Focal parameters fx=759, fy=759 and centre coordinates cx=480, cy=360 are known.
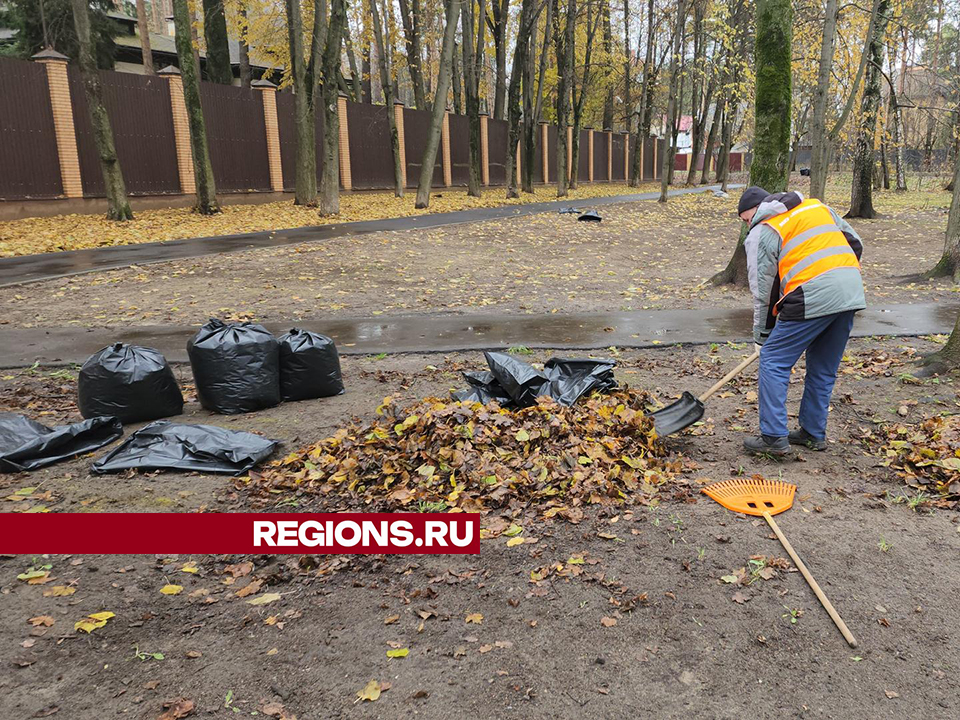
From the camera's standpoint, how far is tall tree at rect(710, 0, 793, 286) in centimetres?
956

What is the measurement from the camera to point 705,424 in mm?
5211

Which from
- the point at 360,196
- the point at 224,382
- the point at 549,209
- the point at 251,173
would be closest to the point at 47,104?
the point at 251,173

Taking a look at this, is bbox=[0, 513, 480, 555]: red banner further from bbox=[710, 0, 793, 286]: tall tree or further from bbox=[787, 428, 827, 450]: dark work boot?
bbox=[710, 0, 793, 286]: tall tree

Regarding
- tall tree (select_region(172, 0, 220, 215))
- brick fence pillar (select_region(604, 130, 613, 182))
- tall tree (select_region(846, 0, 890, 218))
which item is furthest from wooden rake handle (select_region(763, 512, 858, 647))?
brick fence pillar (select_region(604, 130, 613, 182))

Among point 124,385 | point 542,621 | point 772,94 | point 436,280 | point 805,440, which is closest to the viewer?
point 542,621

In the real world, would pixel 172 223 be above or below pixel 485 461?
above

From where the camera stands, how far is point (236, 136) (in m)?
22.0

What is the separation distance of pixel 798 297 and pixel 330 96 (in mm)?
16200

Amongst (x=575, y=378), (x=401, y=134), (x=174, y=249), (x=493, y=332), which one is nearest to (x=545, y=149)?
(x=401, y=134)

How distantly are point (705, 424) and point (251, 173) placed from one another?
20080mm

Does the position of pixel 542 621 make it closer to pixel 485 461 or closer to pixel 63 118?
pixel 485 461

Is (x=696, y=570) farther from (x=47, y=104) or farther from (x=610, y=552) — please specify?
(x=47, y=104)

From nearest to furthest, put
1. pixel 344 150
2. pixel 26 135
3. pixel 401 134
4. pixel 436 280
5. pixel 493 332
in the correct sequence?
1. pixel 493 332
2. pixel 436 280
3. pixel 26 135
4. pixel 344 150
5. pixel 401 134

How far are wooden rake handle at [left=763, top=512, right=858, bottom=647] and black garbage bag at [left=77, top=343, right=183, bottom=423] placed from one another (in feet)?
13.5
